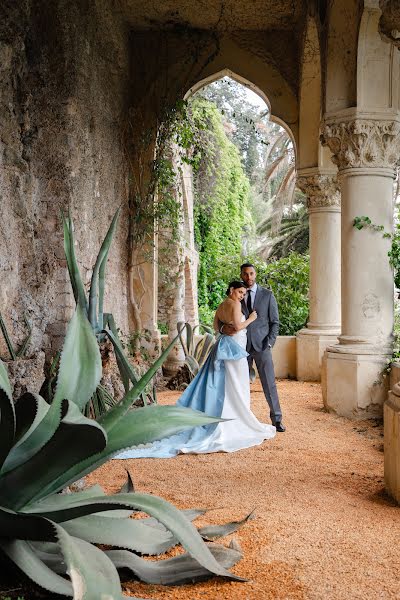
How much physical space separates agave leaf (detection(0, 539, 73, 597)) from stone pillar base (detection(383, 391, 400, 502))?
2.17 metres

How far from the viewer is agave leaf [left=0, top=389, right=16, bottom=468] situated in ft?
7.27

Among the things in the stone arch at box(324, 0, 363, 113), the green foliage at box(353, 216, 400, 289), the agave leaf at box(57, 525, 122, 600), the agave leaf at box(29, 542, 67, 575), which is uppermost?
the stone arch at box(324, 0, 363, 113)

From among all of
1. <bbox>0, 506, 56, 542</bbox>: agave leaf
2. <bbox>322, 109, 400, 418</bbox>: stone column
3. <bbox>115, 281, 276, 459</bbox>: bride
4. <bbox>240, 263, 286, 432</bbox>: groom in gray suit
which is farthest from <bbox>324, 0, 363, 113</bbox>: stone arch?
<bbox>0, 506, 56, 542</bbox>: agave leaf

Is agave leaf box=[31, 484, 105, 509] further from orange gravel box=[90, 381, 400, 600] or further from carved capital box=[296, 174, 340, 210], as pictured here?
carved capital box=[296, 174, 340, 210]

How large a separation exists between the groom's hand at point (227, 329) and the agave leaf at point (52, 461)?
3785mm

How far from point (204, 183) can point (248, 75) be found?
16.0 ft

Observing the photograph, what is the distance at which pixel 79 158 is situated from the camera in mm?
6645

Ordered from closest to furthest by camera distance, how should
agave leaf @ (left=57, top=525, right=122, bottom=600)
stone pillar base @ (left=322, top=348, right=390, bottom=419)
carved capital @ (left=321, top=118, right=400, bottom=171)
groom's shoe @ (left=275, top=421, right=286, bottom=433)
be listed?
agave leaf @ (left=57, top=525, right=122, bottom=600) < groom's shoe @ (left=275, top=421, right=286, bottom=433) < stone pillar base @ (left=322, top=348, right=390, bottom=419) < carved capital @ (left=321, top=118, right=400, bottom=171)

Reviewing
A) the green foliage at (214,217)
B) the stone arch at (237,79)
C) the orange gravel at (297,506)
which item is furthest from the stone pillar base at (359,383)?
the green foliage at (214,217)

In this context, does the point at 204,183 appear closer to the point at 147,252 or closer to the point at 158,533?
the point at 147,252

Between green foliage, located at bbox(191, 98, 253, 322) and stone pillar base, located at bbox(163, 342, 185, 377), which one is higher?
green foliage, located at bbox(191, 98, 253, 322)

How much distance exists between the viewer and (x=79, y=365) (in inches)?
101

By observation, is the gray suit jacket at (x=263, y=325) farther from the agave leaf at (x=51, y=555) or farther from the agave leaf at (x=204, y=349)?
the agave leaf at (x=51, y=555)

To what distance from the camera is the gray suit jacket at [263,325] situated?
6422 millimetres
